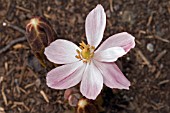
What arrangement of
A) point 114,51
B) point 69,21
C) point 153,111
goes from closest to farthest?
point 114,51 < point 153,111 < point 69,21

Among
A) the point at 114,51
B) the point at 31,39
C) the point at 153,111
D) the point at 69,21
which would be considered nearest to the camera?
the point at 114,51

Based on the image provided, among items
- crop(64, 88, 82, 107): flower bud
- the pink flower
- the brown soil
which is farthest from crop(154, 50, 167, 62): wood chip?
the pink flower

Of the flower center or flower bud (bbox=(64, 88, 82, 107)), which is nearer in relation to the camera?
the flower center

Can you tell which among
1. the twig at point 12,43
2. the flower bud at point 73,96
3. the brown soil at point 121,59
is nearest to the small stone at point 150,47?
the brown soil at point 121,59

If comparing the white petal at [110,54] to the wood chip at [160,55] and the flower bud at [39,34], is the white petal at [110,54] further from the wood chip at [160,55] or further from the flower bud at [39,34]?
the wood chip at [160,55]

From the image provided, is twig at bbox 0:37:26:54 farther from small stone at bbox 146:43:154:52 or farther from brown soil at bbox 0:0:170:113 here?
small stone at bbox 146:43:154:52

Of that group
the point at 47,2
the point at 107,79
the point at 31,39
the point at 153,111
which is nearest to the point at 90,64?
the point at 107,79

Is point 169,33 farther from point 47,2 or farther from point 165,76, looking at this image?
point 47,2
